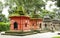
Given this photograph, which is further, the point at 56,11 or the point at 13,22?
the point at 56,11

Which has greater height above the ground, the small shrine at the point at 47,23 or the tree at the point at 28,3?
the tree at the point at 28,3

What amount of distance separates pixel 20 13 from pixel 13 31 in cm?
302

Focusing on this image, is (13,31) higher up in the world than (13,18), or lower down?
lower down

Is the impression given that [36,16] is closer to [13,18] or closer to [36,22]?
[36,22]

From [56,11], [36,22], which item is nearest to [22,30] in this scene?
[36,22]

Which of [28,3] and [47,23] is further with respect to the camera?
[28,3]

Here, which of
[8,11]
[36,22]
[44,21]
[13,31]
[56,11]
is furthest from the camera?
[56,11]

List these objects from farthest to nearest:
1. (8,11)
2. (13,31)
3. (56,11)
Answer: (56,11) < (8,11) < (13,31)

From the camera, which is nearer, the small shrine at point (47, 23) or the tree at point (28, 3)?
the small shrine at point (47, 23)

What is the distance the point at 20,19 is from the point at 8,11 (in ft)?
81.1

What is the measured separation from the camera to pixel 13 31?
28.5m

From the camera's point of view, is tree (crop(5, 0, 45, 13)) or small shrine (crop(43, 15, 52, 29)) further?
tree (crop(5, 0, 45, 13))

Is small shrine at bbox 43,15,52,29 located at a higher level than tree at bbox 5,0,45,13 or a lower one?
lower

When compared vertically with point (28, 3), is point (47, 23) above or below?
below
